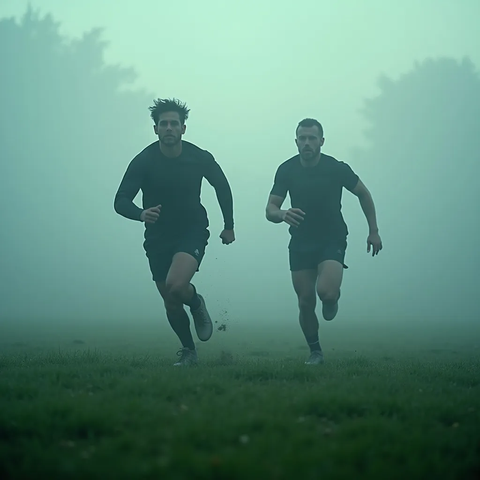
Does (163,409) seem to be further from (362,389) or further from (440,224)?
(440,224)

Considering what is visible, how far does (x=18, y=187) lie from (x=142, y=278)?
152 ft

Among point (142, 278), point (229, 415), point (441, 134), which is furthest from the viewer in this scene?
point (441, 134)

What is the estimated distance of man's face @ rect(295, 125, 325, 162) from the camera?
29.8 feet

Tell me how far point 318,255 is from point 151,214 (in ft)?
8.27

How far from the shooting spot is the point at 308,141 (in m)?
9.08

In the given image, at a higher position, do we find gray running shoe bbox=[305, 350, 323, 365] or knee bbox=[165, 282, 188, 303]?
knee bbox=[165, 282, 188, 303]

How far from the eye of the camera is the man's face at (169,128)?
8688 mm

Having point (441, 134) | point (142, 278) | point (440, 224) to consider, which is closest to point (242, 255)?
point (142, 278)

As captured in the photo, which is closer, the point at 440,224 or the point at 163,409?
the point at 163,409

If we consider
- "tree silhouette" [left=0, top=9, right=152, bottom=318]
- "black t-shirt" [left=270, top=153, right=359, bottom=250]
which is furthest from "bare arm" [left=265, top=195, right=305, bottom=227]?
"tree silhouette" [left=0, top=9, right=152, bottom=318]

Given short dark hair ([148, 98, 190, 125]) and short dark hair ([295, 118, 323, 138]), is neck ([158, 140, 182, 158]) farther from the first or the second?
short dark hair ([295, 118, 323, 138])

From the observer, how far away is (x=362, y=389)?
5.99 metres

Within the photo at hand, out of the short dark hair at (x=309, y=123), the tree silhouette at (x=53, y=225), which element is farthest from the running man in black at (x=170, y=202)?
the tree silhouette at (x=53, y=225)

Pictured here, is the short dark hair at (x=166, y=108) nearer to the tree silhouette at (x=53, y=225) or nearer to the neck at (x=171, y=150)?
the neck at (x=171, y=150)
